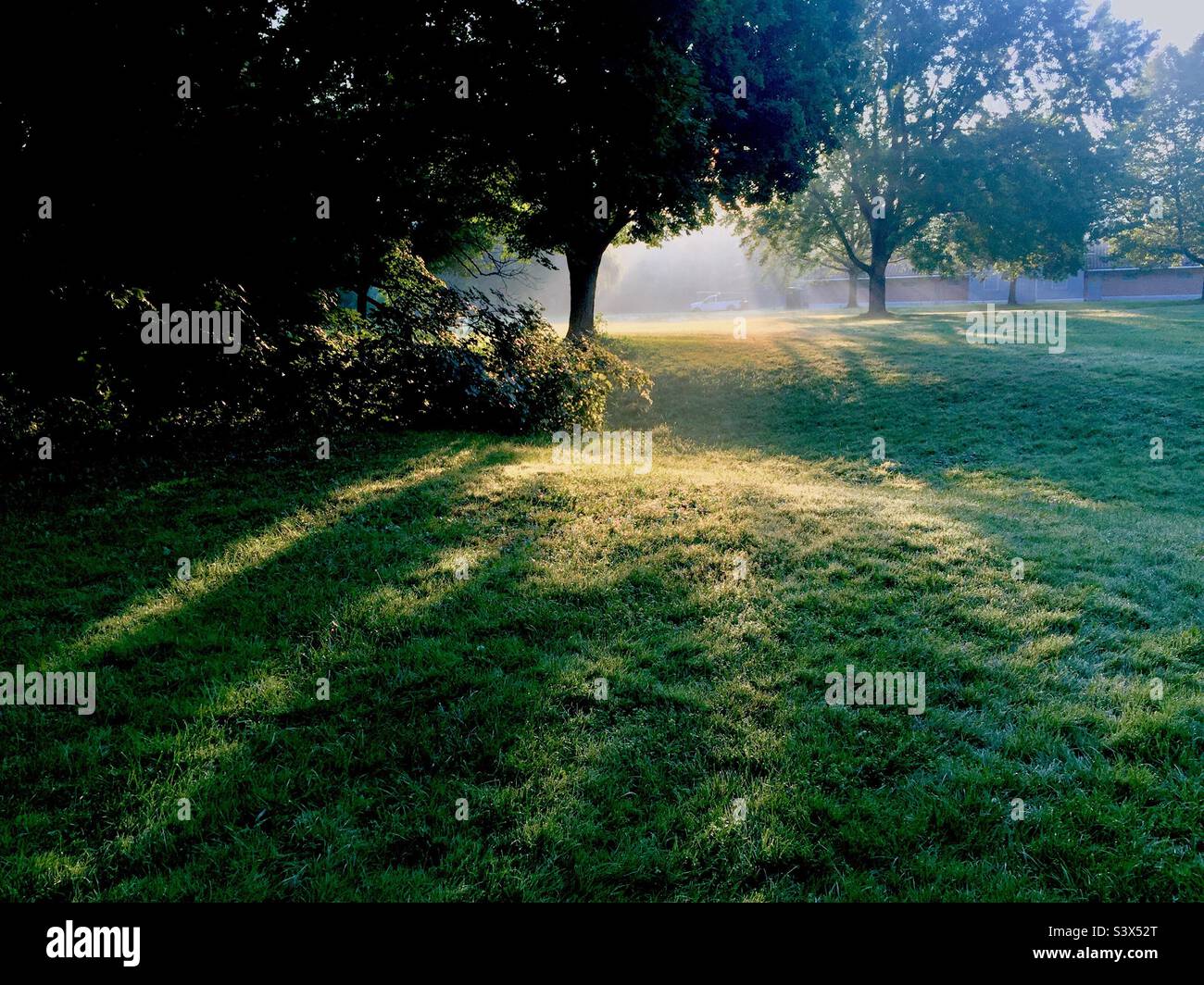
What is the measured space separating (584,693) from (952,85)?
1646 inches

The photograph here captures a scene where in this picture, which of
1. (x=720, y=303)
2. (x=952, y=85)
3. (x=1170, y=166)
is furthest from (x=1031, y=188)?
(x=720, y=303)

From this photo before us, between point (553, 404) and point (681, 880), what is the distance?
440 inches

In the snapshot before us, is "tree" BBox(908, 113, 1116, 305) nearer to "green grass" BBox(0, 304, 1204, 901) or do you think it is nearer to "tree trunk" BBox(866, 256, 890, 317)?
"tree trunk" BBox(866, 256, 890, 317)

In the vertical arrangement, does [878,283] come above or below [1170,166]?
below

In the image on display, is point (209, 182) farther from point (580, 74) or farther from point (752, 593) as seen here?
point (752, 593)

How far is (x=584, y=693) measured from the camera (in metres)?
4.54

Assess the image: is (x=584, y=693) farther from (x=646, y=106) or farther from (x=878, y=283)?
(x=878, y=283)

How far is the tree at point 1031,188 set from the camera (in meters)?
33.1

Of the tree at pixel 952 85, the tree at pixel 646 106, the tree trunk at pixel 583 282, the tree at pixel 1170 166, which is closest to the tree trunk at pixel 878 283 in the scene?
the tree at pixel 952 85

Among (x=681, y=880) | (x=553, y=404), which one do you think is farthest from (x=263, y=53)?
(x=681, y=880)

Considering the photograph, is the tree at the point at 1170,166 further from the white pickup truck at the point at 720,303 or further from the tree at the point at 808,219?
the white pickup truck at the point at 720,303

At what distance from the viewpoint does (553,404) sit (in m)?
13.7

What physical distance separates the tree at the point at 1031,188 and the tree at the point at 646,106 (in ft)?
51.5
